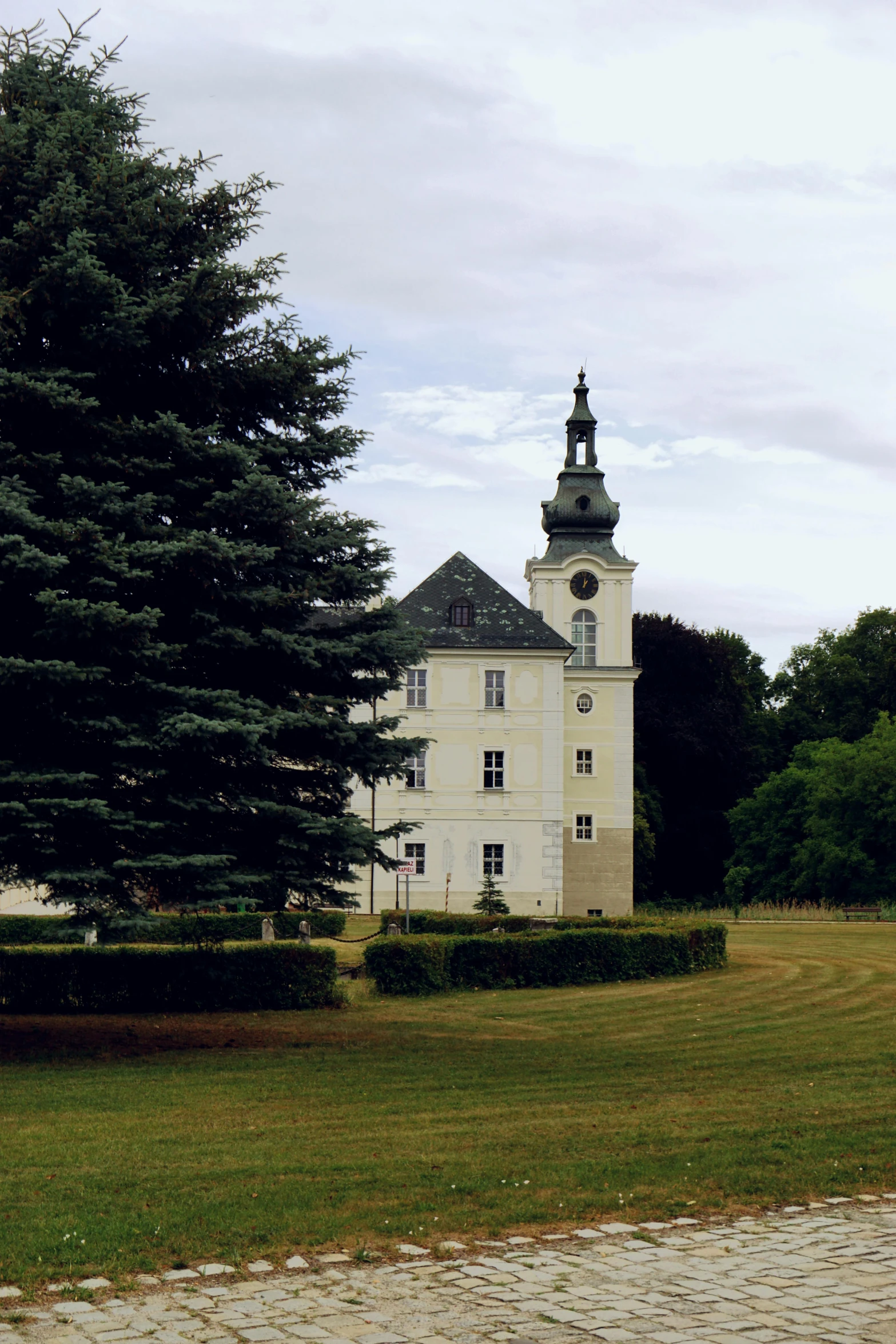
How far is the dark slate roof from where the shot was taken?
48.6 m

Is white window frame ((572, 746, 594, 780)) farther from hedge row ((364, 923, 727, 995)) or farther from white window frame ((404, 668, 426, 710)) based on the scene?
hedge row ((364, 923, 727, 995))

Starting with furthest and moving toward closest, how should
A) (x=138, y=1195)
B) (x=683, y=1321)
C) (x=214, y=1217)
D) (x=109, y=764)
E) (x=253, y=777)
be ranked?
(x=253, y=777) < (x=109, y=764) < (x=138, y=1195) < (x=214, y=1217) < (x=683, y=1321)

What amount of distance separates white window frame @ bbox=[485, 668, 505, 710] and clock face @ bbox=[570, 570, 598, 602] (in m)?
6.04

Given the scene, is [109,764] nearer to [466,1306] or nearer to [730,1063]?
[730,1063]

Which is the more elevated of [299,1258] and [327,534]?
[327,534]

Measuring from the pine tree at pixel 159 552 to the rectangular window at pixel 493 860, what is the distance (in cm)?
3194

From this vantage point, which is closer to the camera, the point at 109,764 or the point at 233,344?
the point at 109,764

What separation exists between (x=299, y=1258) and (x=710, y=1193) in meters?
2.81

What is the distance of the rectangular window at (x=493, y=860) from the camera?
157 ft

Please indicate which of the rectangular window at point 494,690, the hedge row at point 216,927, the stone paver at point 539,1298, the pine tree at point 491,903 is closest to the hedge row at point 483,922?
the hedge row at point 216,927

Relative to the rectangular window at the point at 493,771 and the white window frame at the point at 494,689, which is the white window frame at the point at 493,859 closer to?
the rectangular window at the point at 493,771

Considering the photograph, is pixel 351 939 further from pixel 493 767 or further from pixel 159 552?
pixel 159 552

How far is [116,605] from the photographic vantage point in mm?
13531

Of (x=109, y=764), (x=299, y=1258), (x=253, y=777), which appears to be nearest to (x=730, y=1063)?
(x=253, y=777)
